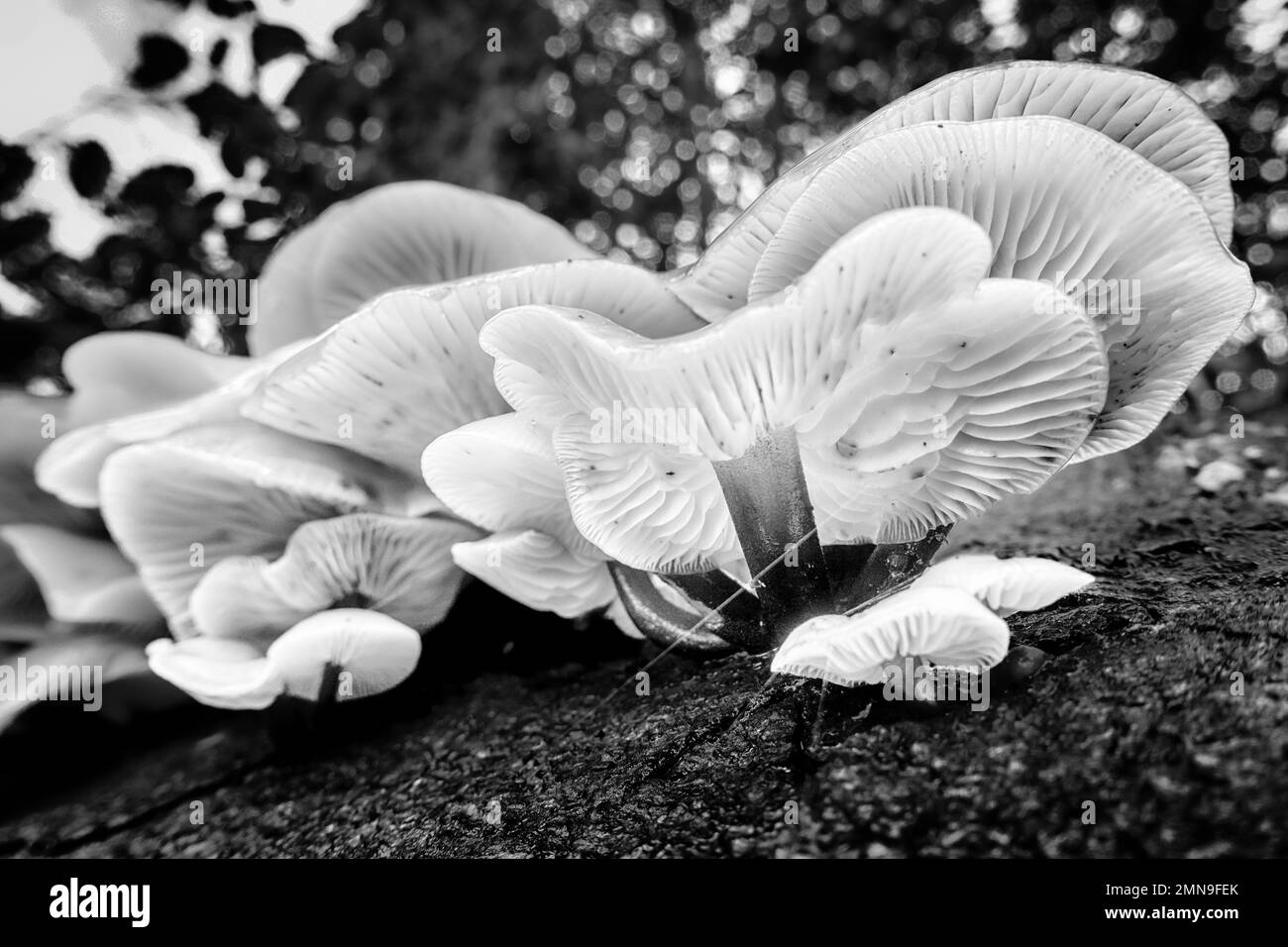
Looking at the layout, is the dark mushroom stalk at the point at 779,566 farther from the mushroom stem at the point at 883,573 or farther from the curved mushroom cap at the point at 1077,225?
the curved mushroom cap at the point at 1077,225

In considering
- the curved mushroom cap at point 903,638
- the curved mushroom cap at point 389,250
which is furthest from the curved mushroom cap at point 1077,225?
the curved mushroom cap at point 389,250

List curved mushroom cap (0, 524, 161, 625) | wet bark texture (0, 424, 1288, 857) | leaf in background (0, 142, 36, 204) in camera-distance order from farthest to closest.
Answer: leaf in background (0, 142, 36, 204) < curved mushroom cap (0, 524, 161, 625) < wet bark texture (0, 424, 1288, 857)

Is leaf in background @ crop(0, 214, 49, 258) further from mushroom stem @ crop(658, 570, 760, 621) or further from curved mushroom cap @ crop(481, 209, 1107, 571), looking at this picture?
mushroom stem @ crop(658, 570, 760, 621)

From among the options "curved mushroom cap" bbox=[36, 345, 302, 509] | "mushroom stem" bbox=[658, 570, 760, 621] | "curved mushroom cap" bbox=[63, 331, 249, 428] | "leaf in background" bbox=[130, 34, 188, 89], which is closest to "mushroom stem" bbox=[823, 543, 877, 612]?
"mushroom stem" bbox=[658, 570, 760, 621]

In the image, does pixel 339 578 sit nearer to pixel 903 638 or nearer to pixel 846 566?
pixel 846 566

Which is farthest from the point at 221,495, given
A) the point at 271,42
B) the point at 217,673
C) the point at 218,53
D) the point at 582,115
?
the point at 582,115

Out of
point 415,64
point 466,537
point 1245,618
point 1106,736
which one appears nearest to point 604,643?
point 466,537
